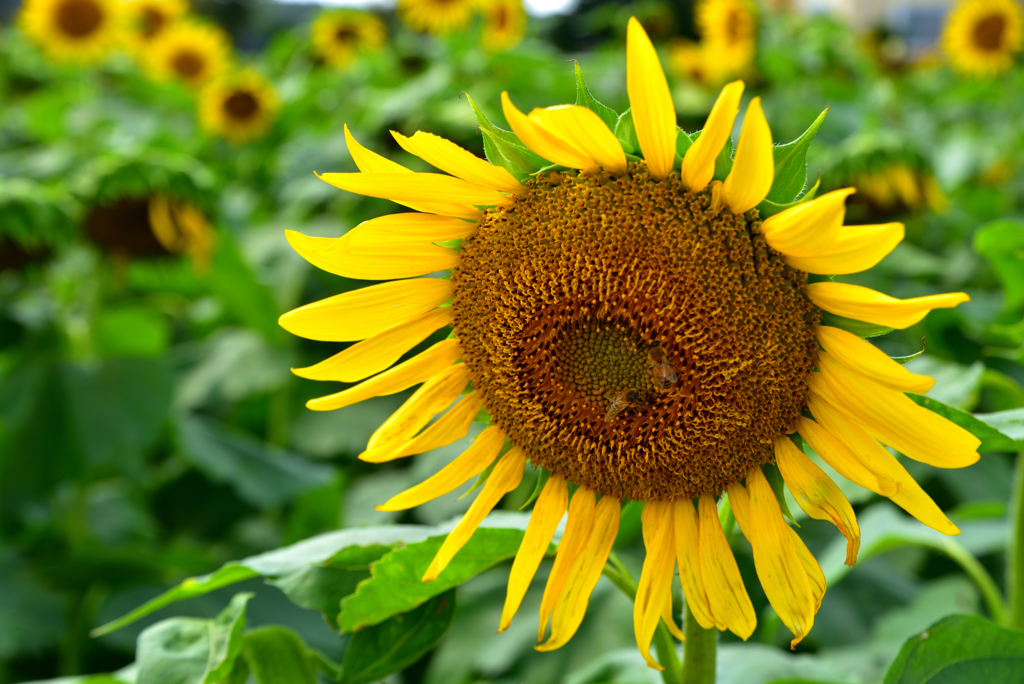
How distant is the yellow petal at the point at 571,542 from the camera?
31.0 inches

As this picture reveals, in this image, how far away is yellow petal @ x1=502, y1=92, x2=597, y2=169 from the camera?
66 centimetres

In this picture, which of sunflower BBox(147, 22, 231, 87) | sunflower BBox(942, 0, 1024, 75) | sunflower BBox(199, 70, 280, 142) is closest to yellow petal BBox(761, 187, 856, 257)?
sunflower BBox(199, 70, 280, 142)

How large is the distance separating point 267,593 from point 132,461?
78 centimetres

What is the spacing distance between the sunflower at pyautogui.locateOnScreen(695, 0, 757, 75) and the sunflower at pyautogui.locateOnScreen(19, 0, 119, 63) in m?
2.84

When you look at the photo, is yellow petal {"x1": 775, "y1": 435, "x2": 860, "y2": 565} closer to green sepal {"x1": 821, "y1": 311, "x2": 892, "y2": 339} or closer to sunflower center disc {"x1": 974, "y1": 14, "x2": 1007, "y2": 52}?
green sepal {"x1": 821, "y1": 311, "x2": 892, "y2": 339}

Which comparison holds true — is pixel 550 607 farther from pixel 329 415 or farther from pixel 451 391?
pixel 329 415

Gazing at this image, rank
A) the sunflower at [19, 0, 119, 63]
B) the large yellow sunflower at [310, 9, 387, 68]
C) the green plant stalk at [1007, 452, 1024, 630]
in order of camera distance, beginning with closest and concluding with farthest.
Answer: the green plant stalk at [1007, 452, 1024, 630] → the sunflower at [19, 0, 119, 63] → the large yellow sunflower at [310, 9, 387, 68]

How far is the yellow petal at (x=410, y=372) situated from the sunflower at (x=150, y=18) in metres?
5.45

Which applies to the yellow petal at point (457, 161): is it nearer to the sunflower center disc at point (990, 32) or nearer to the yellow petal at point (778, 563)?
the yellow petal at point (778, 563)

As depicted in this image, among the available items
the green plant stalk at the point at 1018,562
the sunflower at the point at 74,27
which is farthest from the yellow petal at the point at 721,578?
the sunflower at the point at 74,27

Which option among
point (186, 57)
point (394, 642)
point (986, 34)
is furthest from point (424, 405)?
point (186, 57)

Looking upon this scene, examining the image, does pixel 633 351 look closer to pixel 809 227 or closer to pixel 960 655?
pixel 809 227

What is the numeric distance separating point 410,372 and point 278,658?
12.4 inches

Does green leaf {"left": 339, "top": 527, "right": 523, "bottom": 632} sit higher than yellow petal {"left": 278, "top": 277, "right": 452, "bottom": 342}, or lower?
lower
